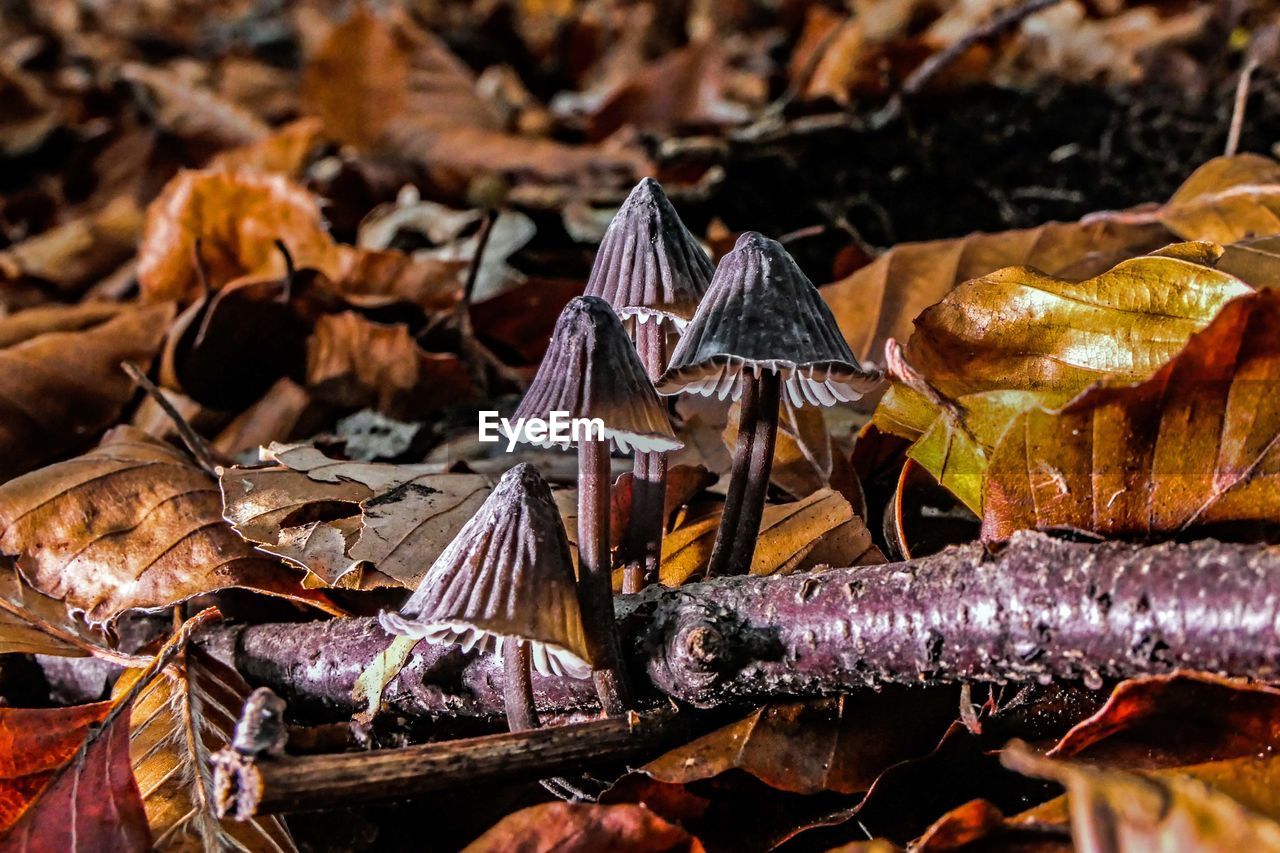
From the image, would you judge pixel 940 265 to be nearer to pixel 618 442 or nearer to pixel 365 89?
pixel 618 442

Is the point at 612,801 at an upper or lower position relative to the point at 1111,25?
lower

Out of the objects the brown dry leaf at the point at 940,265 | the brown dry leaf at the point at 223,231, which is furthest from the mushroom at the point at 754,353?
the brown dry leaf at the point at 223,231

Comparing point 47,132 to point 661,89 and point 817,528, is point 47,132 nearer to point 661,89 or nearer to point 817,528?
point 661,89

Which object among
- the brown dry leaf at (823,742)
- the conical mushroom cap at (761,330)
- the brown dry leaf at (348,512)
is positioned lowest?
the brown dry leaf at (823,742)

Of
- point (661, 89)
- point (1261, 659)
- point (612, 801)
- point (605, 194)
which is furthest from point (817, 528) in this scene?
point (661, 89)

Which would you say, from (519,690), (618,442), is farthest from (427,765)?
(618,442)

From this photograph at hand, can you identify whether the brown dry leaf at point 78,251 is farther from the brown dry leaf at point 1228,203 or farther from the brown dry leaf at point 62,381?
the brown dry leaf at point 1228,203

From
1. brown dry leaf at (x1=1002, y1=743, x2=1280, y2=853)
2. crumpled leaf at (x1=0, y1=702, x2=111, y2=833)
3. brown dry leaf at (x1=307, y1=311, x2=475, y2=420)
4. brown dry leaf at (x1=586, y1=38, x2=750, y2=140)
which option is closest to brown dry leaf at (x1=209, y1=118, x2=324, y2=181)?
brown dry leaf at (x1=586, y1=38, x2=750, y2=140)
